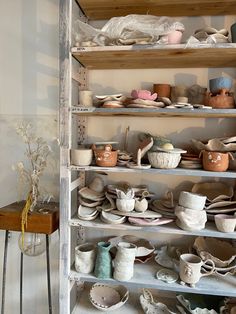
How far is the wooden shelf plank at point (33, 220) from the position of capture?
1.26m

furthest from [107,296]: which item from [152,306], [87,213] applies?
[87,213]

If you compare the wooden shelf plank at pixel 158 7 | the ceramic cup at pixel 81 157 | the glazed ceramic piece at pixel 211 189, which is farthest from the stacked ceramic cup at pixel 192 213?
the wooden shelf plank at pixel 158 7

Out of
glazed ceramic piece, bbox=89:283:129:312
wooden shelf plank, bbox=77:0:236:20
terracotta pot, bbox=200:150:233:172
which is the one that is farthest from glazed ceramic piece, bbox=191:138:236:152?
glazed ceramic piece, bbox=89:283:129:312

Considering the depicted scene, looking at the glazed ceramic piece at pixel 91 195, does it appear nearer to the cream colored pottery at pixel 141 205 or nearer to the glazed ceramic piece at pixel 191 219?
the cream colored pottery at pixel 141 205

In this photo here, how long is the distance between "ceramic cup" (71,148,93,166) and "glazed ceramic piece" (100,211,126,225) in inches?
9.5

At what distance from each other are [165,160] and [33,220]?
665 mm

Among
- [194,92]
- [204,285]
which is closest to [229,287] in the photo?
[204,285]

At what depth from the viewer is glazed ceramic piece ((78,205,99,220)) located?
124cm

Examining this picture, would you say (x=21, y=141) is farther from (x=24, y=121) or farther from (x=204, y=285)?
(x=204, y=285)

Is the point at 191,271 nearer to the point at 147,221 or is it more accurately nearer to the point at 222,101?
the point at 147,221

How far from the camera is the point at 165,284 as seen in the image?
3.91 feet

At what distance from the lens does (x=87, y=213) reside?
49.6 inches

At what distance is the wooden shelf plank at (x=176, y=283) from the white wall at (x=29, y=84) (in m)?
0.41

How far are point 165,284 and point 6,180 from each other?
103cm
